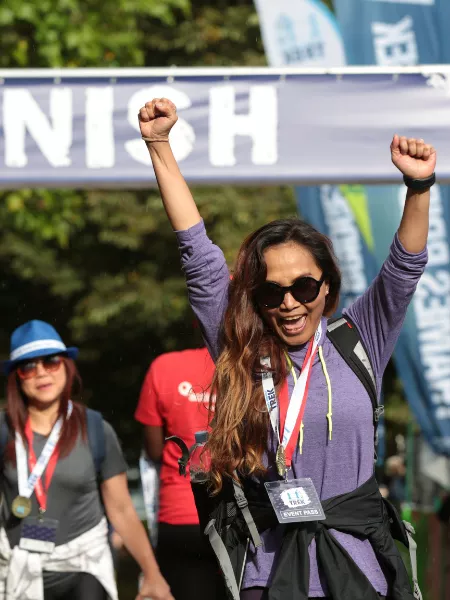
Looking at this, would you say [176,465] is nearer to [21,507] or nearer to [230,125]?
[21,507]

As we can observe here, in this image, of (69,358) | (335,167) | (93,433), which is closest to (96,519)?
(93,433)

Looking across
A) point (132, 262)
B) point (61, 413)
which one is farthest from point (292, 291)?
point (132, 262)

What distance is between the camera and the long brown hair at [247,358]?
10.6 ft

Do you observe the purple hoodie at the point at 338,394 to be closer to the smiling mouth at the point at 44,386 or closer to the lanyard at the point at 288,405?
the lanyard at the point at 288,405

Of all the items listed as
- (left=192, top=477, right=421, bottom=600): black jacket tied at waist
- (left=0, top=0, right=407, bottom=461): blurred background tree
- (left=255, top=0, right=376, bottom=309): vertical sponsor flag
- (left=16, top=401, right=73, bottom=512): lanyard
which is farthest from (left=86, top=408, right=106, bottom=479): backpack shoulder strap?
(left=0, top=0, right=407, bottom=461): blurred background tree

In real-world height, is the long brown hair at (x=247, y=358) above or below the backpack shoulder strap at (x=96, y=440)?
above

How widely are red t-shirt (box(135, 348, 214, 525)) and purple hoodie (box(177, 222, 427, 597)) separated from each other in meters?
2.18

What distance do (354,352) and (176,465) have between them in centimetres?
245

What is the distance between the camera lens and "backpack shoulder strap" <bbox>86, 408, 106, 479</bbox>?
5578 millimetres

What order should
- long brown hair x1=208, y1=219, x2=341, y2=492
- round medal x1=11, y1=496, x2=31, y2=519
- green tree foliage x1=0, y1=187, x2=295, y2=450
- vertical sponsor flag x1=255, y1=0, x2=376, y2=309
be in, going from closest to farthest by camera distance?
long brown hair x1=208, y1=219, x2=341, y2=492 < round medal x1=11, y1=496, x2=31, y2=519 < vertical sponsor flag x1=255, y1=0, x2=376, y2=309 < green tree foliage x1=0, y1=187, x2=295, y2=450

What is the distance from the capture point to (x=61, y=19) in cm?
1109

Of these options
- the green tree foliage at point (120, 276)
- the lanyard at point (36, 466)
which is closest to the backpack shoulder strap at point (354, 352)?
the lanyard at point (36, 466)

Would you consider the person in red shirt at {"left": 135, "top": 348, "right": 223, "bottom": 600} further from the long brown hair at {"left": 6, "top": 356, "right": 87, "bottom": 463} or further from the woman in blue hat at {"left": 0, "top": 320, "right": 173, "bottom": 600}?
the long brown hair at {"left": 6, "top": 356, "right": 87, "bottom": 463}

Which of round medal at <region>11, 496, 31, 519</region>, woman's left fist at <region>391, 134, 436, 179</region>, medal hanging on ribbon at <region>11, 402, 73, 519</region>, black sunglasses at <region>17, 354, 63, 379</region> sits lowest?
round medal at <region>11, 496, 31, 519</region>
